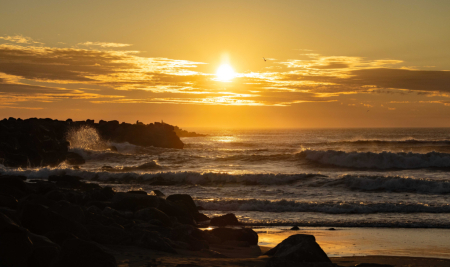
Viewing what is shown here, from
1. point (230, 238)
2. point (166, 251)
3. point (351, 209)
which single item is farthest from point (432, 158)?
point (166, 251)

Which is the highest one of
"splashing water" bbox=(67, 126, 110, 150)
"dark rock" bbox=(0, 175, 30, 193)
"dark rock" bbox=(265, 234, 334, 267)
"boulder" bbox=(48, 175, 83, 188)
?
"splashing water" bbox=(67, 126, 110, 150)

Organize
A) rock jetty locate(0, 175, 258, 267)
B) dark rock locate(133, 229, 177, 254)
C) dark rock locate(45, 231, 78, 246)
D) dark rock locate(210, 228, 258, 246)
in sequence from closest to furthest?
rock jetty locate(0, 175, 258, 267), dark rock locate(45, 231, 78, 246), dark rock locate(133, 229, 177, 254), dark rock locate(210, 228, 258, 246)

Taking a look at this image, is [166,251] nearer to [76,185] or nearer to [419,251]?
[419,251]

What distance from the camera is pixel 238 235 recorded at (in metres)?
9.42

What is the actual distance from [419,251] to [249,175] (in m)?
14.5

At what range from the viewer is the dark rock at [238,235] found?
930 centimetres

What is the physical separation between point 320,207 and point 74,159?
28.8 meters

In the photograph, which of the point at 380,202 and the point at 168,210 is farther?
the point at 380,202

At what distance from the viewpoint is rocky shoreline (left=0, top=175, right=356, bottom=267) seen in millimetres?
5098

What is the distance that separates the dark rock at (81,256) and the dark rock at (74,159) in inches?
1274

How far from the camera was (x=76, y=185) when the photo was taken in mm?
17781

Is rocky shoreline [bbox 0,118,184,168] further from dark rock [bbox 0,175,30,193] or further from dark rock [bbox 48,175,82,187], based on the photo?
dark rock [bbox 0,175,30,193]

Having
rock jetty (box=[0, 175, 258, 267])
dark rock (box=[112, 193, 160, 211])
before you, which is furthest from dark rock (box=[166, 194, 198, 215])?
dark rock (box=[112, 193, 160, 211])

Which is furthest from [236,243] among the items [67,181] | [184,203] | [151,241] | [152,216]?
[67,181]
